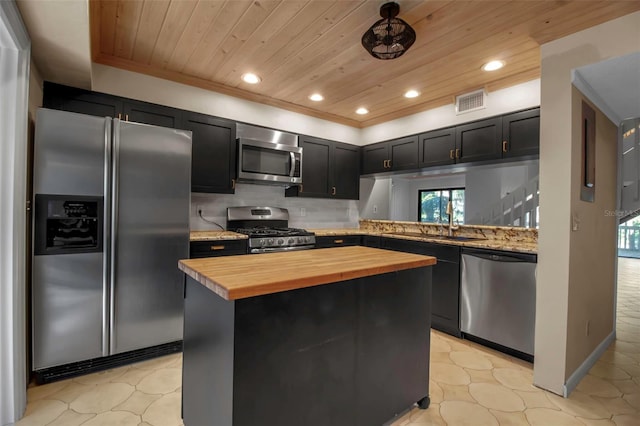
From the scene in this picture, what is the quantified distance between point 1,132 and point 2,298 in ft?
2.99

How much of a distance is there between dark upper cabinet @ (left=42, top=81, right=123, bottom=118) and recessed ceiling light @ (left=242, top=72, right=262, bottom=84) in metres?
1.11

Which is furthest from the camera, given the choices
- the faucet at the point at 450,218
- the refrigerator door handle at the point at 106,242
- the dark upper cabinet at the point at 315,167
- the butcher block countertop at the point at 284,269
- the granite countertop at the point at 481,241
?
the dark upper cabinet at the point at 315,167

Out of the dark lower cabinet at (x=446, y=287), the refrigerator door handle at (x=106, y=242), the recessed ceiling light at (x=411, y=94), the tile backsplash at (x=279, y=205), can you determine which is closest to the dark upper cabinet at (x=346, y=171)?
the tile backsplash at (x=279, y=205)

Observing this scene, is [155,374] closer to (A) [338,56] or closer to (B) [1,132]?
(B) [1,132]

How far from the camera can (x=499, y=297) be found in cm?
258

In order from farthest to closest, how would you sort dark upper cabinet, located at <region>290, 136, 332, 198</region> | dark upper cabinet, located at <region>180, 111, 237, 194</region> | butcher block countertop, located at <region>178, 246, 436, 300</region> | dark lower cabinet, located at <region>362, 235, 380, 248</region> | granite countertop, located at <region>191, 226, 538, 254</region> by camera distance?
dark upper cabinet, located at <region>290, 136, 332, 198</region>
dark lower cabinet, located at <region>362, 235, 380, 248</region>
dark upper cabinet, located at <region>180, 111, 237, 194</region>
granite countertop, located at <region>191, 226, 538, 254</region>
butcher block countertop, located at <region>178, 246, 436, 300</region>

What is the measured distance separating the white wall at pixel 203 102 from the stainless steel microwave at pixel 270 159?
21 centimetres

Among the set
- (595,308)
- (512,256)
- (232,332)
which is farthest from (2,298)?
(595,308)

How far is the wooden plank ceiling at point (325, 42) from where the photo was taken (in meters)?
1.89

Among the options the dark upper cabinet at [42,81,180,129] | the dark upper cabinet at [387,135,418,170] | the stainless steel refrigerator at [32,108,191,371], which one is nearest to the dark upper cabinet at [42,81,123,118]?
the dark upper cabinet at [42,81,180,129]

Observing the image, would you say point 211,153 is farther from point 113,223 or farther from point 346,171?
point 346,171

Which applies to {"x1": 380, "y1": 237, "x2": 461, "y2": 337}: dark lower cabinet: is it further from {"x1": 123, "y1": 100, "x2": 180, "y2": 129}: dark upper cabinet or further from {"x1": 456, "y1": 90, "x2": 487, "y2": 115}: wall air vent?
{"x1": 123, "y1": 100, "x2": 180, "y2": 129}: dark upper cabinet

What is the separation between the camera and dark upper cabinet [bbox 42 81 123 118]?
239 cm

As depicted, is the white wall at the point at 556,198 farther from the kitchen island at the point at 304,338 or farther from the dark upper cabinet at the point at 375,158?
the dark upper cabinet at the point at 375,158
